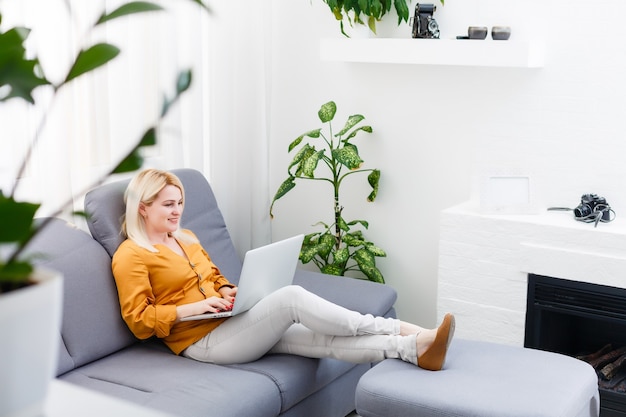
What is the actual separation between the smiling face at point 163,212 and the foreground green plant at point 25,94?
7.64 feet

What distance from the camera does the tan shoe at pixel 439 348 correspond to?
8.94ft

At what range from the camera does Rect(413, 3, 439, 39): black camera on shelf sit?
3.71m

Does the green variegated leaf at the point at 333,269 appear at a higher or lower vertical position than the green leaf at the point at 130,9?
lower

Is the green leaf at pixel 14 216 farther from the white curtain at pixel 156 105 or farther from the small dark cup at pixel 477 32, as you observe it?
the small dark cup at pixel 477 32

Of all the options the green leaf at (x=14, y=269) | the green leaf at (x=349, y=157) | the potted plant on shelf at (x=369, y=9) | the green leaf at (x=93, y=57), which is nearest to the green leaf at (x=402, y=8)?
the potted plant on shelf at (x=369, y=9)

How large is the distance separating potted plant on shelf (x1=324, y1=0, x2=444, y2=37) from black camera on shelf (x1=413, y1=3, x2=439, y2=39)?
0.28ft

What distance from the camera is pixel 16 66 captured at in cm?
72

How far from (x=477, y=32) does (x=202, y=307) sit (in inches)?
65.3

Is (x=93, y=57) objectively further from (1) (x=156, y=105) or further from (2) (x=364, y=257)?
(2) (x=364, y=257)

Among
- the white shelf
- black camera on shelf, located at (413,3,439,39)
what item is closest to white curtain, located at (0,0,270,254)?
the white shelf

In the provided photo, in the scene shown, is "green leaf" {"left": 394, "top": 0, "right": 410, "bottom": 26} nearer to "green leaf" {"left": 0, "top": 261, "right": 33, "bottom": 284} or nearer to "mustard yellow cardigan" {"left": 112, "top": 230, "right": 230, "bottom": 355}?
"mustard yellow cardigan" {"left": 112, "top": 230, "right": 230, "bottom": 355}

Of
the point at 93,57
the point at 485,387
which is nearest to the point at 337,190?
the point at 485,387

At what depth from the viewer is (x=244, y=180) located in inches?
168

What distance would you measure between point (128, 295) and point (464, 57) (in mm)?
1731
